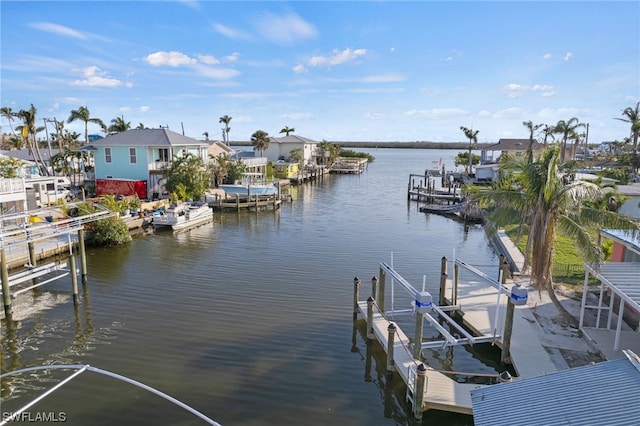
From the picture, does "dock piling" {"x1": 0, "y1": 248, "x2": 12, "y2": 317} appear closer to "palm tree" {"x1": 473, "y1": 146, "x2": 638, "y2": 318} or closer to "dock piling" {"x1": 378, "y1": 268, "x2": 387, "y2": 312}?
"dock piling" {"x1": 378, "y1": 268, "x2": 387, "y2": 312}

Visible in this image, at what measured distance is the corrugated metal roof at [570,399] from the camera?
653cm

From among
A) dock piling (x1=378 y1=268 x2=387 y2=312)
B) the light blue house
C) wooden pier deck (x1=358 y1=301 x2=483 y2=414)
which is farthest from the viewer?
the light blue house

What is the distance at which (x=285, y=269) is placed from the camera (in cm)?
2378

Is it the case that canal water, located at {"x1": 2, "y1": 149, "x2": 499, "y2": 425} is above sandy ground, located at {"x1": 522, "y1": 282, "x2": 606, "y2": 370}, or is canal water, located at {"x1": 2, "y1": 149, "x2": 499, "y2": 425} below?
below

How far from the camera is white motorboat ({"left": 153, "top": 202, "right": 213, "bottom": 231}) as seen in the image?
3300 centimetres

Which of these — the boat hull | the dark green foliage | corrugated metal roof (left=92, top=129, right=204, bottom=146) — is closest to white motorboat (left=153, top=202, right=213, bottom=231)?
the dark green foliage

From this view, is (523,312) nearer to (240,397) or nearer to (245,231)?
(240,397)

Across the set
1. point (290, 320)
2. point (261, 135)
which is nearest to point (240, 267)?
point (290, 320)

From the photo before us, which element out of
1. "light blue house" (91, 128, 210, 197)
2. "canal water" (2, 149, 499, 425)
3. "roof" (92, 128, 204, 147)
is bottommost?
"canal water" (2, 149, 499, 425)

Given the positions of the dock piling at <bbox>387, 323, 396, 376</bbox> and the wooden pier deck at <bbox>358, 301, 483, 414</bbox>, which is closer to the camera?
the wooden pier deck at <bbox>358, 301, 483, 414</bbox>

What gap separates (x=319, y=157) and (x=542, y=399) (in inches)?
3337

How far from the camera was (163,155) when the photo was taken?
145 ft

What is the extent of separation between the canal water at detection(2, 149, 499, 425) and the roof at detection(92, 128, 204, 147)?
1609 centimetres

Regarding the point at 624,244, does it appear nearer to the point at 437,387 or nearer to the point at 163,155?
the point at 437,387
